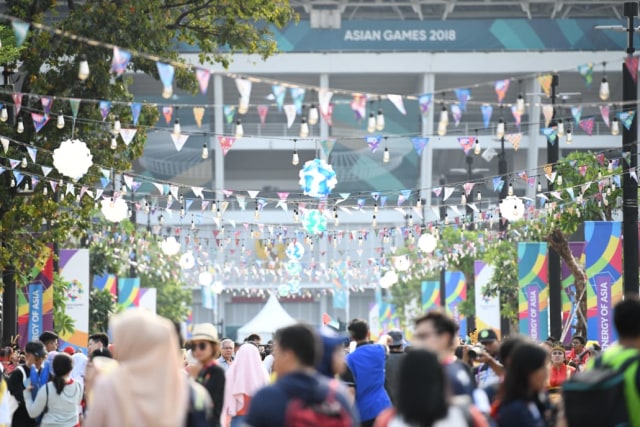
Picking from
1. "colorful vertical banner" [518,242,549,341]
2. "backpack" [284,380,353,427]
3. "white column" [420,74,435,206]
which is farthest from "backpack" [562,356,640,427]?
"white column" [420,74,435,206]

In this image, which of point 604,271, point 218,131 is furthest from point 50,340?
point 218,131

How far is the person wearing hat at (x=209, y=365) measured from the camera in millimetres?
10711

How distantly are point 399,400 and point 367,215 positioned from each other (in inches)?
3155

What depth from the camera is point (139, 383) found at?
22.8 ft

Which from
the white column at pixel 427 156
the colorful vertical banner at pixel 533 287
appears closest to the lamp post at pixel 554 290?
the colorful vertical banner at pixel 533 287

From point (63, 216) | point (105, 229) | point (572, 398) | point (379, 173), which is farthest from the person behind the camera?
A: point (379, 173)

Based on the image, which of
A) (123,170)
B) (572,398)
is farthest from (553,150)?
(572,398)

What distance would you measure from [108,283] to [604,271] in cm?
2201

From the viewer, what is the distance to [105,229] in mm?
45375

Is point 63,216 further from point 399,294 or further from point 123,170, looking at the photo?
point 399,294

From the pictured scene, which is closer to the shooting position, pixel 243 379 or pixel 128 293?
pixel 243 379

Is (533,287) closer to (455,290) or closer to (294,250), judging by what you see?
(294,250)

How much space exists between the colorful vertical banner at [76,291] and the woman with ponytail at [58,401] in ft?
63.1

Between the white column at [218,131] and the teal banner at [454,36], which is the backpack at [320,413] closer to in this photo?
the white column at [218,131]
